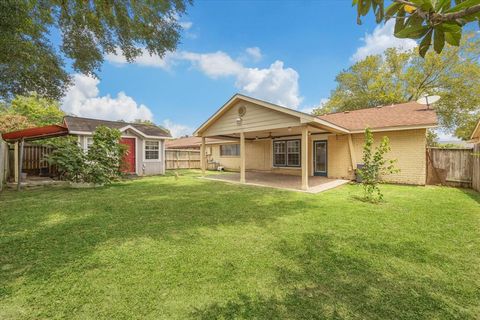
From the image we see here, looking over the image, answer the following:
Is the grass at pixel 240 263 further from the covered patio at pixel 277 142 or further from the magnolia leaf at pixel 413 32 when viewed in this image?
the covered patio at pixel 277 142

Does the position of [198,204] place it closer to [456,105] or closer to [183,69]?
[183,69]

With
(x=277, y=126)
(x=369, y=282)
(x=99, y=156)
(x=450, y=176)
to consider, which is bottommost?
(x=369, y=282)

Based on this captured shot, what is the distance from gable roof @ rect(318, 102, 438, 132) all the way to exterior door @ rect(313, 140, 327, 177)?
1572 millimetres

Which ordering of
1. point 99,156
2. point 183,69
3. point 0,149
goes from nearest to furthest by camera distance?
point 0,149 < point 99,156 < point 183,69

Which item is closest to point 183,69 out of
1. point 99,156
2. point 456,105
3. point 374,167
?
point 99,156

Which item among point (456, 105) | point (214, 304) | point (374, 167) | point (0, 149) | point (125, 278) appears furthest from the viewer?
point (456, 105)

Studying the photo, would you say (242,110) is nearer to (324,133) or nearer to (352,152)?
(324,133)

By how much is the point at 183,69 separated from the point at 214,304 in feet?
58.9

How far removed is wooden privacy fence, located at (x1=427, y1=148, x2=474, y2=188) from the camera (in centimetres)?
862

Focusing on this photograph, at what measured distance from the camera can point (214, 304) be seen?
83.5 inches

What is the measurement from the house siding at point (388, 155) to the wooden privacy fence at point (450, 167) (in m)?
0.73

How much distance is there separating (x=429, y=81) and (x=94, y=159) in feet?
88.5

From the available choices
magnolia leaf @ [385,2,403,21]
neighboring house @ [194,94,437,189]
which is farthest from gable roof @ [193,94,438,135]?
Answer: magnolia leaf @ [385,2,403,21]

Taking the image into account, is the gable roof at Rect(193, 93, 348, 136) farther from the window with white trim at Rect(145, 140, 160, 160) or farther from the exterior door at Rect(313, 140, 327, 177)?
the window with white trim at Rect(145, 140, 160, 160)
